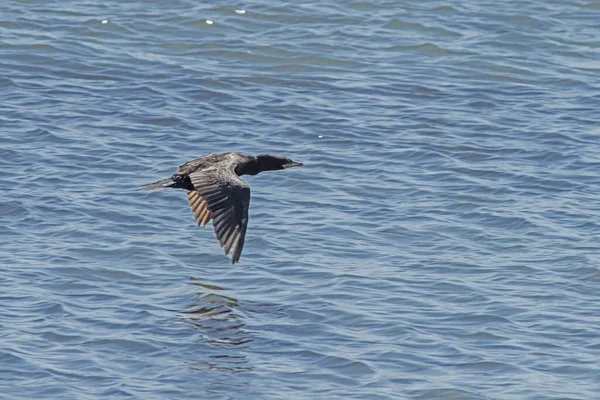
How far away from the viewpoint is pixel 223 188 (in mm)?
8523

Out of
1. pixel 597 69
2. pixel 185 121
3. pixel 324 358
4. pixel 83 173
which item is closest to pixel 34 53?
pixel 185 121

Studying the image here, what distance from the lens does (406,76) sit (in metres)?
14.0

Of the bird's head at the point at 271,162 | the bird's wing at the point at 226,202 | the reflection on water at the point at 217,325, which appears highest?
the bird's wing at the point at 226,202

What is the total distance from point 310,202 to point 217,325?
2671 mm

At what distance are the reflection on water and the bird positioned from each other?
18.7 inches

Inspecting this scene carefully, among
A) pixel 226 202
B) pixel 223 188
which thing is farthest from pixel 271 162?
pixel 226 202

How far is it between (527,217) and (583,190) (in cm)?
86

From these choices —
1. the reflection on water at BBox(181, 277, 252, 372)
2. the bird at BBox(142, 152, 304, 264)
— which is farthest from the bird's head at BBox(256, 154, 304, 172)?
the reflection on water at BBox(181, 277, 252, 372)

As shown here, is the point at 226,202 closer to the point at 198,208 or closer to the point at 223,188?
the point at 223,188

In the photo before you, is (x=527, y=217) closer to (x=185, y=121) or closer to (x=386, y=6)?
(x=185, y=121)

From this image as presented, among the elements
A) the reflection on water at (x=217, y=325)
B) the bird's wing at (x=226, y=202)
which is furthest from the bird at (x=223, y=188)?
the reflection on water at (x=217, y=325)

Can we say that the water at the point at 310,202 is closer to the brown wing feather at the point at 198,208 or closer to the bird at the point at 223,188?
the brown wing feather at the point at 198,208

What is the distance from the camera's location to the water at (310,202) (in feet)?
25.0

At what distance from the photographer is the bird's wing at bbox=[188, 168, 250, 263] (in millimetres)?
8102
